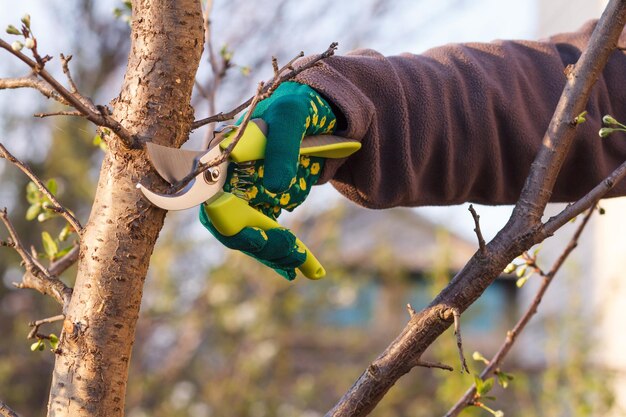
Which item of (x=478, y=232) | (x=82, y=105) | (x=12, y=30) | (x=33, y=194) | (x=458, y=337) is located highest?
(x=33, y=194)

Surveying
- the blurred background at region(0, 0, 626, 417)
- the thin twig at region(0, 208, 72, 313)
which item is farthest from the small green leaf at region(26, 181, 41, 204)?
the blurred background at region(0, 0, 626, 417)

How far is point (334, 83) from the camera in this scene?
1.04m

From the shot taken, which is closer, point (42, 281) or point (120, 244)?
point (120, 244)

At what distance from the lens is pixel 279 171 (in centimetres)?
91

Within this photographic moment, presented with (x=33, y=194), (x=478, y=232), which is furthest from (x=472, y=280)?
(x=33, y=194)

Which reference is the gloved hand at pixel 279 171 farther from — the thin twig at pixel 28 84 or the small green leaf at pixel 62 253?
the small green leaf at pixel 62 253

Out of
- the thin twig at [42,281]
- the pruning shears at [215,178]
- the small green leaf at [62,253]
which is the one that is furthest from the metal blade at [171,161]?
the small green leaf at [62,253]

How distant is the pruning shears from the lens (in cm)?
89

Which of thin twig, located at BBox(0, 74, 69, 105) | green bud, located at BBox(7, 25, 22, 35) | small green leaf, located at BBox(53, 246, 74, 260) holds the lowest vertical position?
thin twig, located at BBox(0, 74, 69, 105)

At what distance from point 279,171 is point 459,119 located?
42 cm

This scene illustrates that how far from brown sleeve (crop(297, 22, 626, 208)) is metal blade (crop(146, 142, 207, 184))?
198 millimetres

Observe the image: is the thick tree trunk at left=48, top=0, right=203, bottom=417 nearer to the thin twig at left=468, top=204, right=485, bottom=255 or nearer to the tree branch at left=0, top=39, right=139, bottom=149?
the tree branch at left=0, top=39, right=139, bottom=149

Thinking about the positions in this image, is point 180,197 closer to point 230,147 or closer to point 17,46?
point 230,147

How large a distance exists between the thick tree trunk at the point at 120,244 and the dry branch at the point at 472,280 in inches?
11.1
